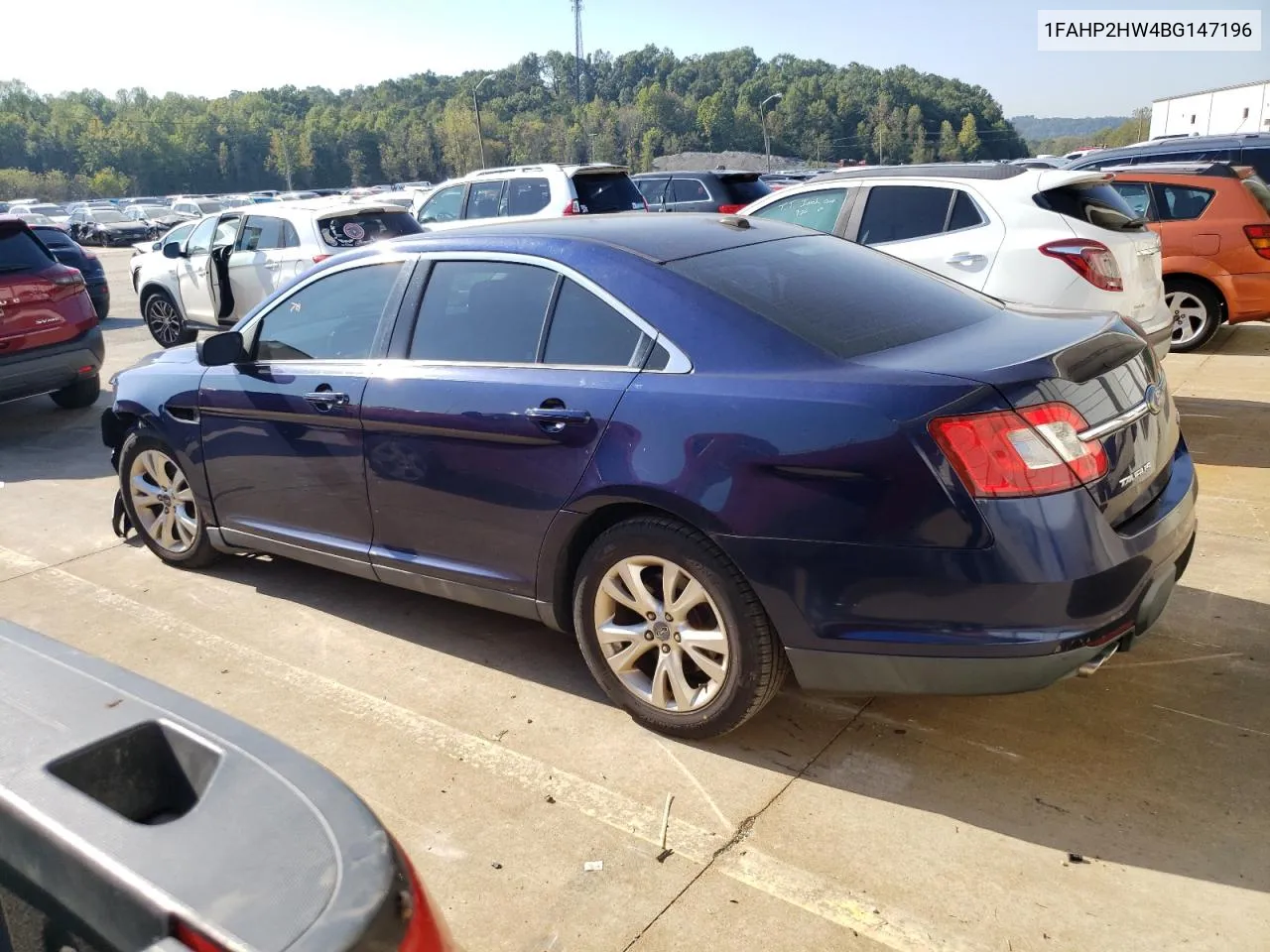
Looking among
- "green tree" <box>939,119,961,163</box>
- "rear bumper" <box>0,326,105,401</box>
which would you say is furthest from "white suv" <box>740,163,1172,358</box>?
"green tree" <box>939,119,961,163</box>

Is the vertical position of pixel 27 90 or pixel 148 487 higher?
pixel 27 90

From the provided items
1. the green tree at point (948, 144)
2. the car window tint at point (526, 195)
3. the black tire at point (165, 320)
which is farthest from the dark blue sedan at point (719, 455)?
the green tree at point (948, 144)

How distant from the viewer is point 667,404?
3219 mm

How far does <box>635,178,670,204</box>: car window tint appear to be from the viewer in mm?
15892

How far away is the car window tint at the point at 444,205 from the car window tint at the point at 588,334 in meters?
10.5

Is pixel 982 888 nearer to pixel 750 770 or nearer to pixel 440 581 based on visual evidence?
pixel 750 770

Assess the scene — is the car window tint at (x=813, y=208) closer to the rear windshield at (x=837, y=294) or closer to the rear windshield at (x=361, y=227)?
the rear windshield at (x=837, y=294)

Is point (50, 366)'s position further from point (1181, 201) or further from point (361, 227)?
point (1181, 201)

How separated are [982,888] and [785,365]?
1.49m

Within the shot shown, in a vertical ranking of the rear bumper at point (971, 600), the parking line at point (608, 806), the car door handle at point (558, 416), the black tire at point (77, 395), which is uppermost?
the car door handle at point (558, 416)

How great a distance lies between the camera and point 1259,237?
8852mm

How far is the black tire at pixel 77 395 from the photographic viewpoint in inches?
370

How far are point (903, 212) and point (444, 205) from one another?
7.98m

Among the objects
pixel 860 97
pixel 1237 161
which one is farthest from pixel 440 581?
pixel 860 97
